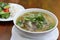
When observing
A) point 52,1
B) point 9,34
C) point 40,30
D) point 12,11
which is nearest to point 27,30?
point 40,30

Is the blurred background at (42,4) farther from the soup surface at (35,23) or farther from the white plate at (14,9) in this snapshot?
the soup surface at (35,23)

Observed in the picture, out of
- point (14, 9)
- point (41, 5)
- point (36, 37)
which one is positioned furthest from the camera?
point (41, 5)

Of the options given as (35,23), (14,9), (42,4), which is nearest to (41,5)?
(42,4)

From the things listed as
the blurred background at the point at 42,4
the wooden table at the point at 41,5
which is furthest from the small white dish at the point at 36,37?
the blurred background at the point at 42,4

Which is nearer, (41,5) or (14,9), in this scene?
(14,9)

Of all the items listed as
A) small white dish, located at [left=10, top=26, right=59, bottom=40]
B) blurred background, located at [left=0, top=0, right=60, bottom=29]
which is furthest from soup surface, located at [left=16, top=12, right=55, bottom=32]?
blurred background, located at [left=0, top=0, right=60, bottom=29]

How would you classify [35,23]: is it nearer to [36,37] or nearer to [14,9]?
[36,37]

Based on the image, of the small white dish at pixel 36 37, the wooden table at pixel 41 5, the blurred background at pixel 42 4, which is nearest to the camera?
the small white dish at pixel 36 37

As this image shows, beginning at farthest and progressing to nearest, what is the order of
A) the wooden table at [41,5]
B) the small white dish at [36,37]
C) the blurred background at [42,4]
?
the blurred background at [42,4]
the wooden table at [41,5]
the small white dish at [36,37]

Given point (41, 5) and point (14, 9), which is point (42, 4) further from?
point (14, 9)

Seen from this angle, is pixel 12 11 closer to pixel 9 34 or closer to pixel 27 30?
pixel 9 34

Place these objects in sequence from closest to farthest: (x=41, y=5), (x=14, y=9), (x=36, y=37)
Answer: (x=36, y=37) → (x=14, y=9) → (x=41, y=5)

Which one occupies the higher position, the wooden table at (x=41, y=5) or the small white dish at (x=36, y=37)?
the wooden table at (x=41, y=5)
